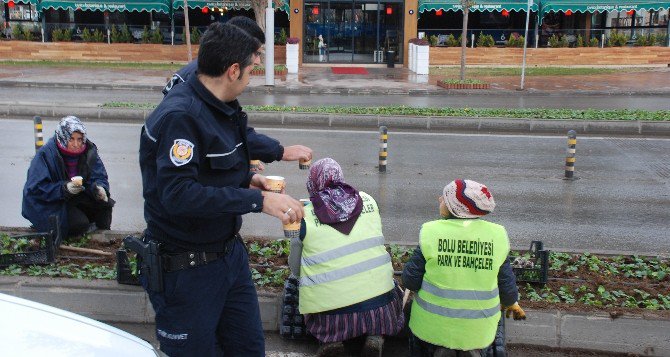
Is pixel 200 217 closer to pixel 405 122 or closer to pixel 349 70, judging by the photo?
pixel 405 122

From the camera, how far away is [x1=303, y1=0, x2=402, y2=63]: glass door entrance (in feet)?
115

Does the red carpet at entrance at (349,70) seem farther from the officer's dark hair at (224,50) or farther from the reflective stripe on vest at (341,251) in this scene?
the officer's dark hair at (224,50)

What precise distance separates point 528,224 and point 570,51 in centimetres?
2786

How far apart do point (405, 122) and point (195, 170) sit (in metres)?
13.9

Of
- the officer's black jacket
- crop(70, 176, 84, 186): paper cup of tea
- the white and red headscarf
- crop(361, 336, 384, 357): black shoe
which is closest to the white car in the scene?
the officer's black jacket

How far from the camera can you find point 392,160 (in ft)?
42.8

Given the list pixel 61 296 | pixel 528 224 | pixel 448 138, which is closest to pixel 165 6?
pixel 448 138

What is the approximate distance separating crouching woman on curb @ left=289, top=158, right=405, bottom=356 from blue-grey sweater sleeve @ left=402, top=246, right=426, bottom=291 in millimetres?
222

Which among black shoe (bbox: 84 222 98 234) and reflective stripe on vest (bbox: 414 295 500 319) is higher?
reflective stripe on vest (bbox: 414 295 500 319)

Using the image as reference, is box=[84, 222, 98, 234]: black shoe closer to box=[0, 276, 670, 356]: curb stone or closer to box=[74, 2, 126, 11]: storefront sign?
box=[0, 276, 670, 356]: curb stone

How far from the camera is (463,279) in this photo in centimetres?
437

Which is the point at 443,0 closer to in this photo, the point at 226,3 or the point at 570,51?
the point at 570,51

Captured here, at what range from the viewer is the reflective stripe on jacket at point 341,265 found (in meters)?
4.67

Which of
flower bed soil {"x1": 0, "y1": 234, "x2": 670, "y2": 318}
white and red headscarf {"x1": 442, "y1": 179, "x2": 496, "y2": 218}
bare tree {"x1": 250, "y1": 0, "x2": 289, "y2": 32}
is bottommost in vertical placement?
flower bed soil {"x1": 0, "y1": 234, "x2": 670, "y2": 318}
